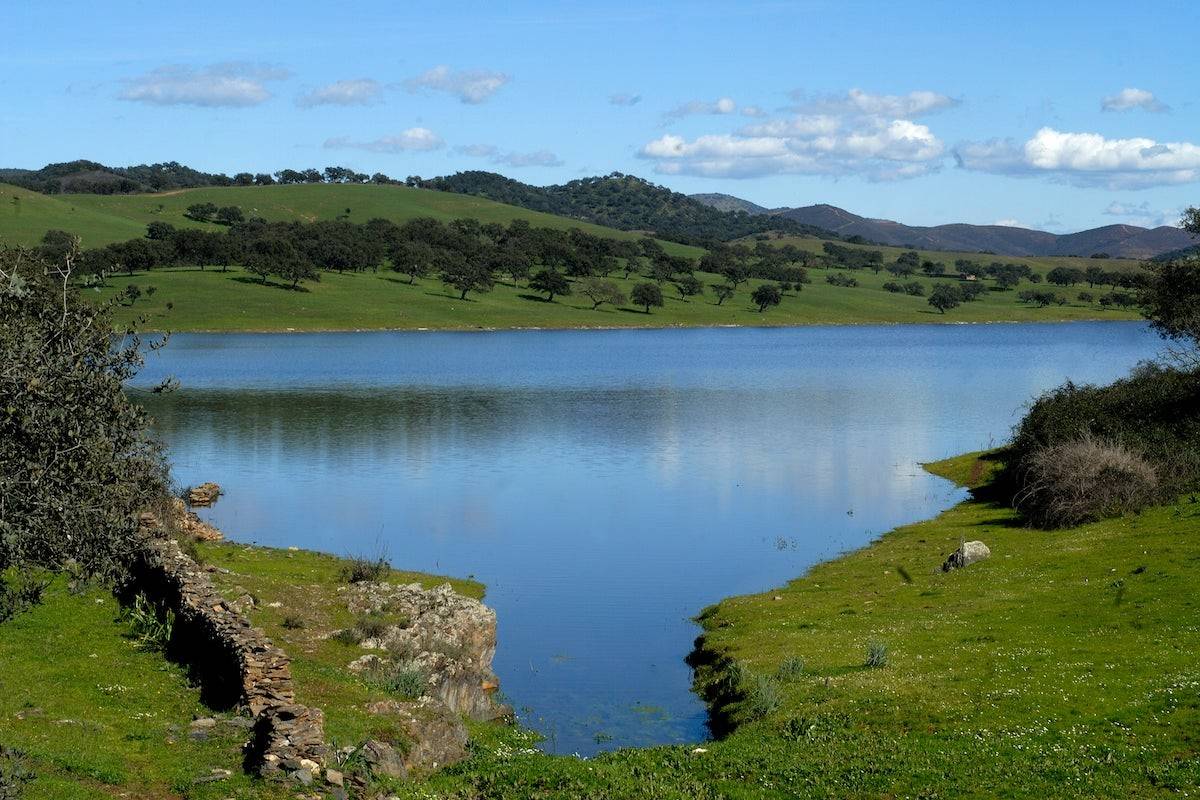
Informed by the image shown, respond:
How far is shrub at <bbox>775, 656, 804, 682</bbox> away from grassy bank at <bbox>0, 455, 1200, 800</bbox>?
0.09 metres

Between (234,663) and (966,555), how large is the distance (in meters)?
24.4

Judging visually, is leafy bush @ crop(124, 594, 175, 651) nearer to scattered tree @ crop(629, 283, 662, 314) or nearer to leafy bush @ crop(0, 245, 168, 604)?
leafy bush @ crop(0, 245, 168, 604)

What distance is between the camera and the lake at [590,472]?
33938 mm

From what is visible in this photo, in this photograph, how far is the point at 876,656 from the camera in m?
26.5

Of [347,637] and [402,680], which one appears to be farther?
[347,637]

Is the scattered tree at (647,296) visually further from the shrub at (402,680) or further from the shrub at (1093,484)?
the shrub at (402,680)

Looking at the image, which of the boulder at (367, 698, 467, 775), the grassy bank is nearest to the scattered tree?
the grassy bank

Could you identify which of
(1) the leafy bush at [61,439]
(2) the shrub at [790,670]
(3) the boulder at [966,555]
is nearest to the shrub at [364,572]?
(2) the shrub at [790,670]

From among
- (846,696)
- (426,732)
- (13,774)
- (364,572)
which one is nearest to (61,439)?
(13,774)

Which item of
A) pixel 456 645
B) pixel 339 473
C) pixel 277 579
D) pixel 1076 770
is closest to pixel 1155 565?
pixel 1076 770

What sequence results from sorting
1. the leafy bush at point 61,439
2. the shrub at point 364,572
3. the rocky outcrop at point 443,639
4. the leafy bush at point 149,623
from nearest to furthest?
the leafy bush at point 61,439, the leafy bush at point 149,623, the rocky outcrop at point 443,639, the shrub at point 364,572

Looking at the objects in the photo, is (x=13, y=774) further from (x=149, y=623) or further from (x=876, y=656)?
(x=876, y=656)

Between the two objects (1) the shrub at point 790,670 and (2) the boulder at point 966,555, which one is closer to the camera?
(1) the shrub at point 790,670

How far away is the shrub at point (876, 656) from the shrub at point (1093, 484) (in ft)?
58.7
